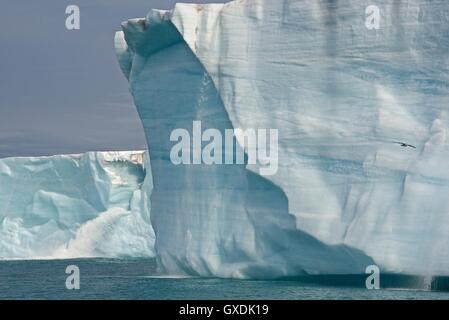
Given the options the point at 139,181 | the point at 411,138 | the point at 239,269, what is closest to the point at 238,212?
the point at 239,269

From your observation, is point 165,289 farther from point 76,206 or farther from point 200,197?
point 76,206

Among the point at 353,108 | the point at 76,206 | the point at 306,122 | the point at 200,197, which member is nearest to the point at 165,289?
the point at 200,197

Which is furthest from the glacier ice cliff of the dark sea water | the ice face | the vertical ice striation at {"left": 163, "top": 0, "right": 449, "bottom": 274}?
the ice face

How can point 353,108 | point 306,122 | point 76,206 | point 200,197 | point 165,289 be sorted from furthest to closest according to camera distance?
point 76,206 < point 200,197 < point 165,289 < point 306,122 < point 353,108

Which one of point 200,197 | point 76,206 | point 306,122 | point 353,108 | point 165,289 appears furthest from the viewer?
point 76,206

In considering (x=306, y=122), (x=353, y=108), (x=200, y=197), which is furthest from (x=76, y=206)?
(x=353, y=108)

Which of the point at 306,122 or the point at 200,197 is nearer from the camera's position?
the point at 306,122

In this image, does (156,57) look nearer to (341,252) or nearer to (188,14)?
(188,14)

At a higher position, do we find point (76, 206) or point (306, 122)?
point (306, 122)

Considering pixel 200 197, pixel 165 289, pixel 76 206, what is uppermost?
pixel 200 197
